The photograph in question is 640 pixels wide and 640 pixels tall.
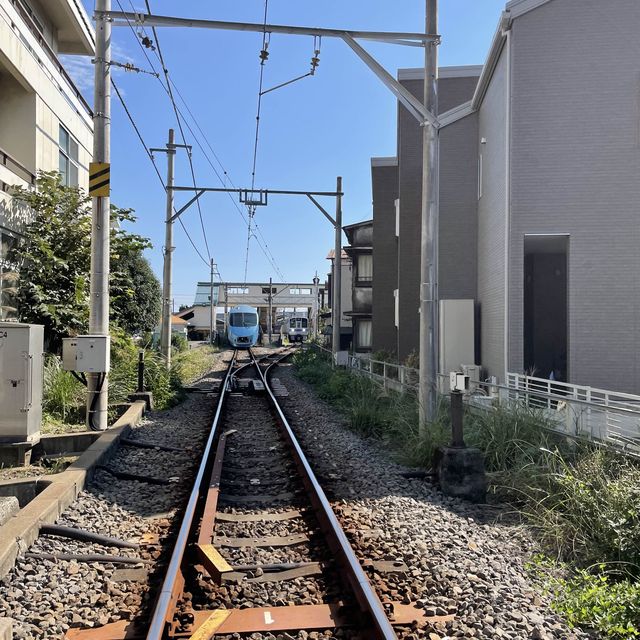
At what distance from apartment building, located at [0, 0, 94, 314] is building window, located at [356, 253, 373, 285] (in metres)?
17.4

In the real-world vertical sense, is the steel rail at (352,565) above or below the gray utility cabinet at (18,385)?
below

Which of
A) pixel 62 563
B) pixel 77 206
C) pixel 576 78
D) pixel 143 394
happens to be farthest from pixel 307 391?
pixel 62 563

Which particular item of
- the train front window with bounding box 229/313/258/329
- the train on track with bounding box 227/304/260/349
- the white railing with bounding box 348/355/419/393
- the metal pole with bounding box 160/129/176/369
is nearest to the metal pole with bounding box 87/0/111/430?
the white railing with bounding box 348/355/419/393

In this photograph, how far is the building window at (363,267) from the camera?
3441cm

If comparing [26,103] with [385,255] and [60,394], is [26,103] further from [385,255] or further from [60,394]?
[385,255]

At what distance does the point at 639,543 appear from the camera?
4902mm

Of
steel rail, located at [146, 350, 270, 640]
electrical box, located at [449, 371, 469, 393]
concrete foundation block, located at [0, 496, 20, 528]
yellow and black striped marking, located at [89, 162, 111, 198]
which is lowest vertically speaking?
steel rail, located at [146, 350, 270, 640]

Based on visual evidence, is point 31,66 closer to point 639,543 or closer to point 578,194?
point 578,194

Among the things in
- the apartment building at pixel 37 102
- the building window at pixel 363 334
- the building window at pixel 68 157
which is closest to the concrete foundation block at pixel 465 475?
the apartment building at pixel 37 102

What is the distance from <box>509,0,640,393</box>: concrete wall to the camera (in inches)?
508

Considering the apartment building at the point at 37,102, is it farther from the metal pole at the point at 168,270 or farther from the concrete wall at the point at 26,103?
the metal pole at the point at 168,270

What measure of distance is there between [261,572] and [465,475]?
3.04m

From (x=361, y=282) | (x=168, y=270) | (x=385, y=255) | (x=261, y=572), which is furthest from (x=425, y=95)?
(x=361, y=282)

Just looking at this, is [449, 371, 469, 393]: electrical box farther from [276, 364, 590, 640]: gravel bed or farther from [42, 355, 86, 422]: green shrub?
[42, 355, 86, 422]: green shrub
